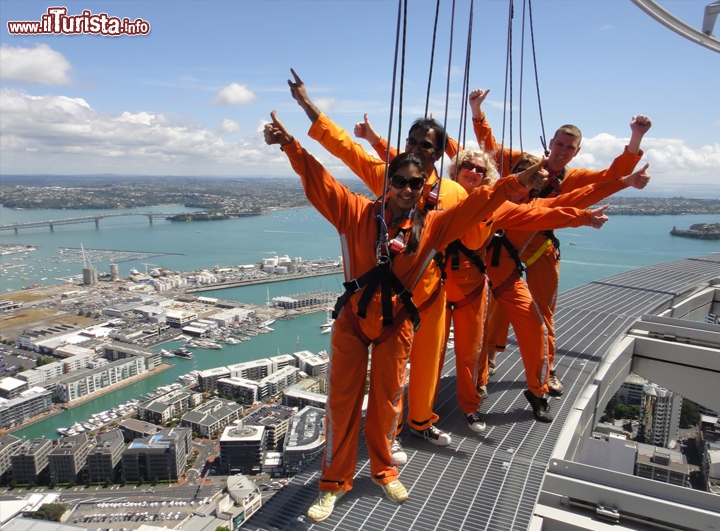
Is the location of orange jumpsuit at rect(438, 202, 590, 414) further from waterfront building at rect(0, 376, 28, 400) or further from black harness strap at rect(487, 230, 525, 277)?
waterfront building at rect(0, 376, 28, 400)

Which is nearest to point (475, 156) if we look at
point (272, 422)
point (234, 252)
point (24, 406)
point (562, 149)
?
point (562, 149)

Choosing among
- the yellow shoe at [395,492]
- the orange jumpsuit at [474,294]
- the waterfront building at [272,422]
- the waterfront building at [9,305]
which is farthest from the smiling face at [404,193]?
the waterfront building at [9,305]

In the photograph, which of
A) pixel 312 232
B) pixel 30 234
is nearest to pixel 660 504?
pixel 312 232

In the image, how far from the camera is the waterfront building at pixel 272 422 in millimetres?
10336

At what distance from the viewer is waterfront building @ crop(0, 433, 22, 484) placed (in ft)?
31.5

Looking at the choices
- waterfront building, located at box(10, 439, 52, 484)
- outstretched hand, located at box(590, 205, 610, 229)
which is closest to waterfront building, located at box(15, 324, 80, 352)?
waterfront building, located at box(10, 439, 52, 484)

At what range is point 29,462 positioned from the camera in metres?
9.46

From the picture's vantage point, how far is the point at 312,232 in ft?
139

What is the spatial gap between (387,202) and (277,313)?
19.5m

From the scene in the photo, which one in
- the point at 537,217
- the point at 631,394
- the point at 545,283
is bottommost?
the point at 631,394

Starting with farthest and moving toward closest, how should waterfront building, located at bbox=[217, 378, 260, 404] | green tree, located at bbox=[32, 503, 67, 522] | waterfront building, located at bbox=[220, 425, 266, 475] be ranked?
waterfront building, located at bbox=[217, 378, 260, 404] < waterfront building, located at bbox=[220, 425, 266, 475] < green tree, located at bbox=[32, 503, 67, 522]

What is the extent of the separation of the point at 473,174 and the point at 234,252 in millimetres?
32384

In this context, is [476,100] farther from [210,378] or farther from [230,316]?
[230,316]

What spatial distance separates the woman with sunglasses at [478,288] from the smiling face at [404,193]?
430 millimetres
